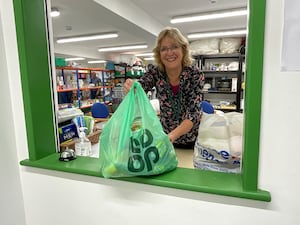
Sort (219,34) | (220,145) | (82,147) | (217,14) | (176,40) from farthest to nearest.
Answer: (219,34)
(217,14)
(176,40)
(82,147)
(220,145)

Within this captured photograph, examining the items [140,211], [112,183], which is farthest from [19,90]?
[140,211]

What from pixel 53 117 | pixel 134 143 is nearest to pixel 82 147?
pixel 53 117

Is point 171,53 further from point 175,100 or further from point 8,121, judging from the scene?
point 8,121

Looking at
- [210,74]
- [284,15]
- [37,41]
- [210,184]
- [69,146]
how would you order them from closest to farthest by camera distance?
[284,15], [210,184], [37,41], [69,146], [210,74]

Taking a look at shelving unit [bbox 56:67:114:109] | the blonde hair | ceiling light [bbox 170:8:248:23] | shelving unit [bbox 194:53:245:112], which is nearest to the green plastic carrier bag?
→ the blonde hair

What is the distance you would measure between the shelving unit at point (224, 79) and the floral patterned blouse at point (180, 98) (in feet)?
11.9

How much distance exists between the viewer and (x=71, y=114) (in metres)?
1.24

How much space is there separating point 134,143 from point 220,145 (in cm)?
32

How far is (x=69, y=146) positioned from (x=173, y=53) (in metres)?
0.76

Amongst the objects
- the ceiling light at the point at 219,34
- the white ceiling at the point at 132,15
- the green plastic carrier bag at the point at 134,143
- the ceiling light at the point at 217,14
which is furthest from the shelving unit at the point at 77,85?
the green plastic carrier bag at the point at 134,143

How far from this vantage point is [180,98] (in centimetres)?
126

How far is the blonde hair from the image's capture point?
122cm

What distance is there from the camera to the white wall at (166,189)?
599mm

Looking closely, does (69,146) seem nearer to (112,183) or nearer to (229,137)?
(112,183)
